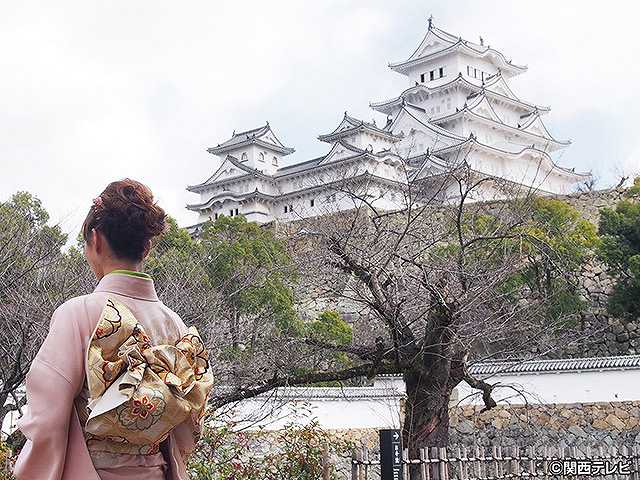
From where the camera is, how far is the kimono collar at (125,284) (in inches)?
88.0

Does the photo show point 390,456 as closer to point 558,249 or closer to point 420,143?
point 558,249

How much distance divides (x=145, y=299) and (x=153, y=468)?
18.6 inches

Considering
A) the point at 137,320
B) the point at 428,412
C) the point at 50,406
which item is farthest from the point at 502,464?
the point at 50,406

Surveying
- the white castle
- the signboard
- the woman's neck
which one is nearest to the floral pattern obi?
the woman's neck

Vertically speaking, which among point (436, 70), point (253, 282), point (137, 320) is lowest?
point (137, 320)

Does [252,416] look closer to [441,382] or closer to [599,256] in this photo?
[441,382]

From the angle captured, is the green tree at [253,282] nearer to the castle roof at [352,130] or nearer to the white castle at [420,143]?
the white castle at [420,143]

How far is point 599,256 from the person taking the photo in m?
18.4

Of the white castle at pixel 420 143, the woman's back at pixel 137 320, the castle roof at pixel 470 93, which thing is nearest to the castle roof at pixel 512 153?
the white castle at pixel 420 143

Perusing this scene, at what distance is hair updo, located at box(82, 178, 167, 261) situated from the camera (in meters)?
2.23

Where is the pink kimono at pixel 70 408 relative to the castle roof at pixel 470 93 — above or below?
below

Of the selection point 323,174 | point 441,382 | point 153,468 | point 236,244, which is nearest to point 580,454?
point 441,382

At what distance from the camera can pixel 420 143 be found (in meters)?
31.0

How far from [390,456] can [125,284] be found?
12.5 ft
